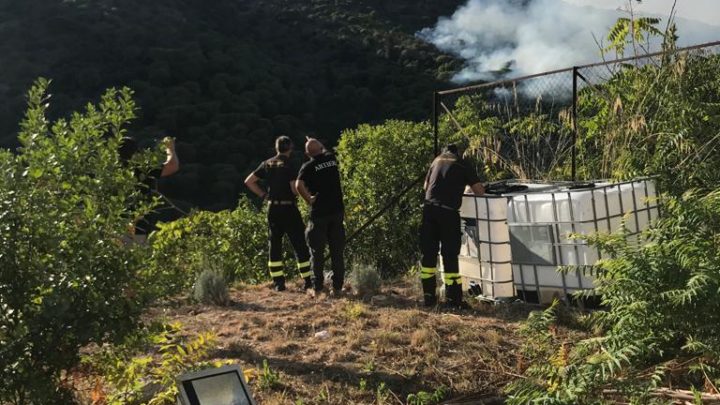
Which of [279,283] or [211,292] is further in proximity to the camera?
[279,283]

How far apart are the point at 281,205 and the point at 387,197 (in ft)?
8.91

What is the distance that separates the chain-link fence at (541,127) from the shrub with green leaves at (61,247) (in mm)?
5046

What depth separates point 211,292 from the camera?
6.89 meters

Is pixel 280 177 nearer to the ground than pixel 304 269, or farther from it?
farther from it

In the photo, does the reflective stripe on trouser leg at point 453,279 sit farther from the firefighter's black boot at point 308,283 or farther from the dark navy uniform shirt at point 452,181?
the firefighter's black boot at point 308,283

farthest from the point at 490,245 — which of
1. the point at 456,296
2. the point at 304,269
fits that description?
the point at 304,269

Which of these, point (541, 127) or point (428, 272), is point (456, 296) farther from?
point (541, 127)

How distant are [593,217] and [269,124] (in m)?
31.6

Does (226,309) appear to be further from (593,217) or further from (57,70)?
(57,70)

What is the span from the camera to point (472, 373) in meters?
4.78

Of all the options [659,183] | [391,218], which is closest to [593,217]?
[659,183]

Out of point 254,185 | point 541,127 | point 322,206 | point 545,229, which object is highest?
point 541,127

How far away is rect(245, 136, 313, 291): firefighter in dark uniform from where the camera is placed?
7328 mm

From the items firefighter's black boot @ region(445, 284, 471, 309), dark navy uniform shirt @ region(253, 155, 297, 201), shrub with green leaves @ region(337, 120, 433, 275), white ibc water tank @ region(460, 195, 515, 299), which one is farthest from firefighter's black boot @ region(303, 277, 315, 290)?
shrub with green leaves @ region(337, 120, 433, 275)
